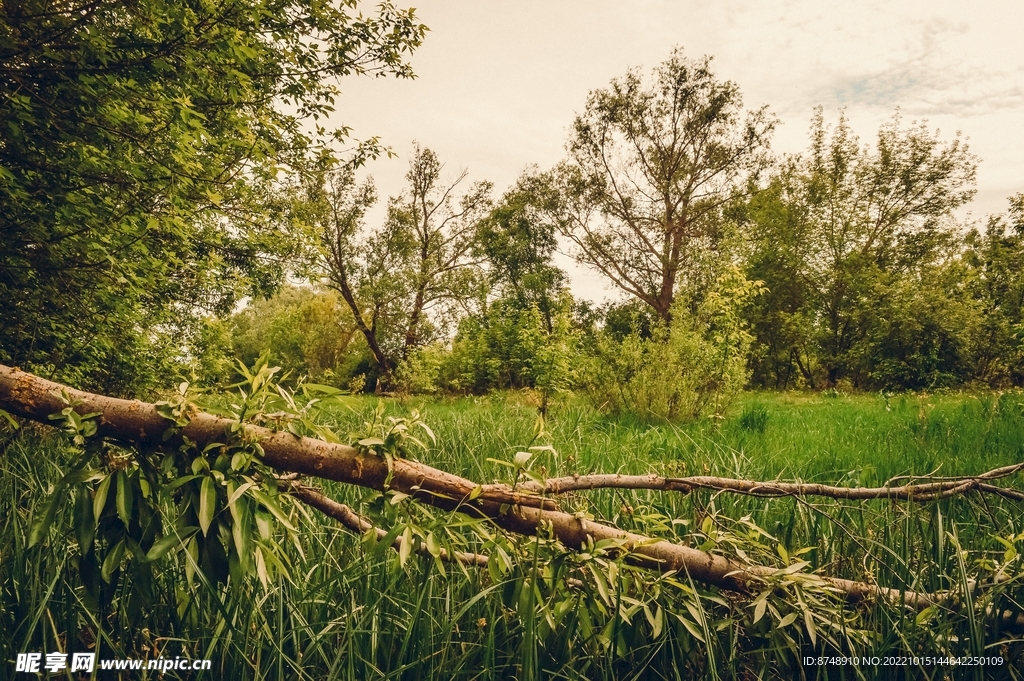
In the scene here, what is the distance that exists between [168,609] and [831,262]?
26437mm

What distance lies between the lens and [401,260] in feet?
83.7

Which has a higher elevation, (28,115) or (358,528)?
(28,115)

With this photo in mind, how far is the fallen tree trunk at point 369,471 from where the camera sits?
1307 millimetres

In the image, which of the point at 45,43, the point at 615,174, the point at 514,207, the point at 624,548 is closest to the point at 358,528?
the point at 624,548

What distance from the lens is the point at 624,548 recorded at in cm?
151

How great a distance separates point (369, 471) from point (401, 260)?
82.6 ft

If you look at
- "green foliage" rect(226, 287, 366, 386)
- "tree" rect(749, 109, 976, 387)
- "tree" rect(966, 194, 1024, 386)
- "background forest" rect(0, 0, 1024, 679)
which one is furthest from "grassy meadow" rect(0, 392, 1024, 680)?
"green foliage" rect(226, 287, 366, 386)

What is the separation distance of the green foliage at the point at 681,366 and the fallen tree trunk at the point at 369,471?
5.08 metres

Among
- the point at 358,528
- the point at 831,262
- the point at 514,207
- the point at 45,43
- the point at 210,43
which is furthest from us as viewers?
the point at 514,207

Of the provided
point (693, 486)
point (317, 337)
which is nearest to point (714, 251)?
point (693, 486)

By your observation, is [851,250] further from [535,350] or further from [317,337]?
[317,337]

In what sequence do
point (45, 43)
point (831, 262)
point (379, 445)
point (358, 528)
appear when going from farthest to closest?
point (831, 262) < point (45, 43) < point (358, 528) < point (379, 445)

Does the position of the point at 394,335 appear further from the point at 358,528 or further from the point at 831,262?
the point at 358,528

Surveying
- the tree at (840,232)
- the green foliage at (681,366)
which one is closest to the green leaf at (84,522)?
the green foliage at (681,366)
